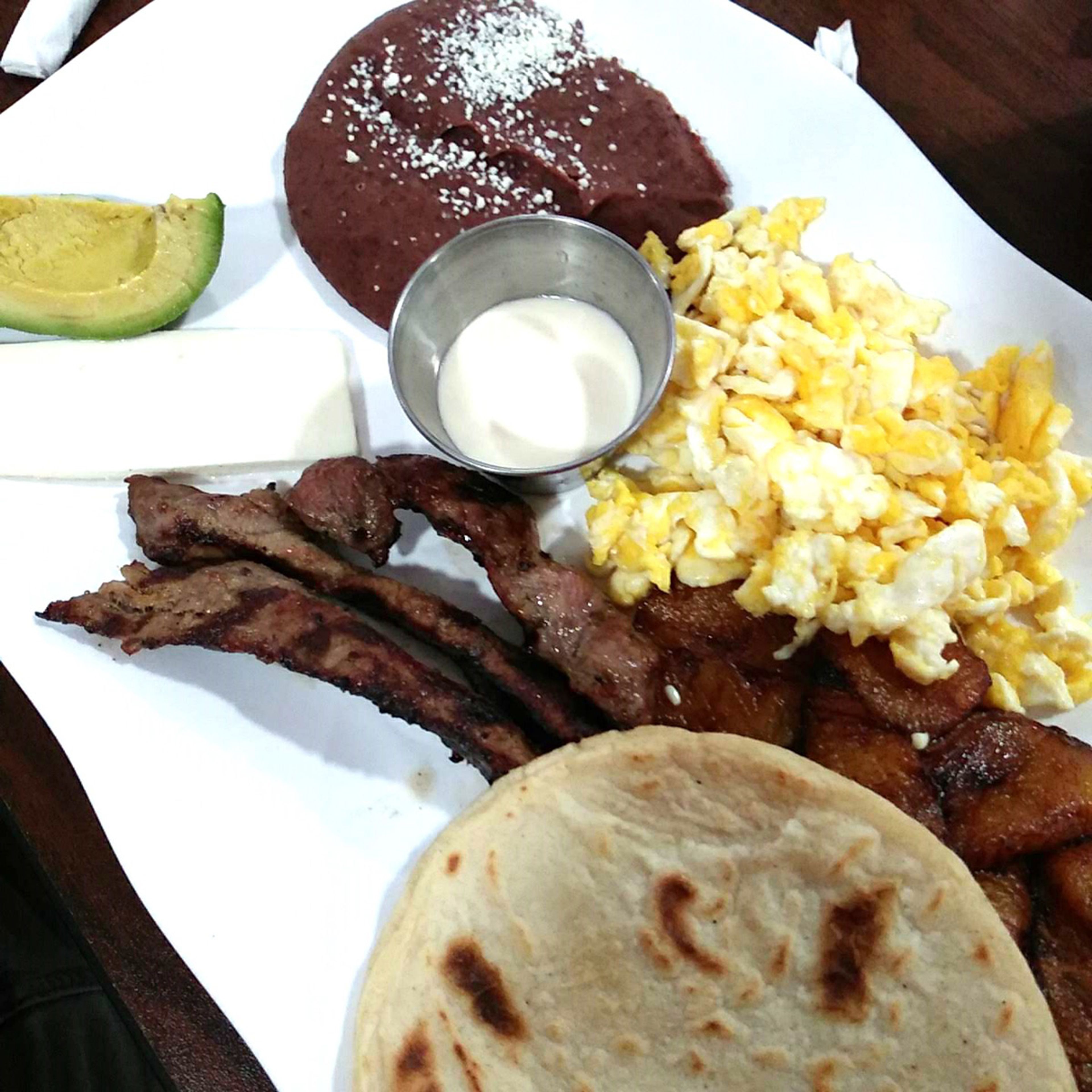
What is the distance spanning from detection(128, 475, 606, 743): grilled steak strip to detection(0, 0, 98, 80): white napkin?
4.64 feet

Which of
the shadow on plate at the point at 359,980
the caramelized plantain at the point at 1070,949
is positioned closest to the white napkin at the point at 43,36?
the shadow on plate at the point at 359,980

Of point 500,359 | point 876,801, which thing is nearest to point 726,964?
point 876,801

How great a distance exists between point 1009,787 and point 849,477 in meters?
0.78

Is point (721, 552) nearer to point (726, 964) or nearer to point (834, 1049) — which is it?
point (726, 964)

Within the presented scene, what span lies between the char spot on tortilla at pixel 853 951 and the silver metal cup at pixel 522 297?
1134 mm

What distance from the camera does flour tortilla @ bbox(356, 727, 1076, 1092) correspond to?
5.81 ft

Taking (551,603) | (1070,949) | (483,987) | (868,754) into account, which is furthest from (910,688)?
(483,987)

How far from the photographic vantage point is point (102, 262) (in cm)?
262

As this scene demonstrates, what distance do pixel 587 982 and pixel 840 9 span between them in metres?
2.77

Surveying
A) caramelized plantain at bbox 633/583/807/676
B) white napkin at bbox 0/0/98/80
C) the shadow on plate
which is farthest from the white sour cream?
white napkin at bbox 0/0/98/80

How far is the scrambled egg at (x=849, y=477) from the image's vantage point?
2.25 meters

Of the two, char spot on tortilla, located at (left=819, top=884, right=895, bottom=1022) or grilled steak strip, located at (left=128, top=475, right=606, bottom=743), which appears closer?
char spot on tortilla, located at (left=819, top=884, right=895, bottom=1022)

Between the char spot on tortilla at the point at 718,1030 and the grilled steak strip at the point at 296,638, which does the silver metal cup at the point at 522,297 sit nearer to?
the grilled steak strip at the point at 296,638

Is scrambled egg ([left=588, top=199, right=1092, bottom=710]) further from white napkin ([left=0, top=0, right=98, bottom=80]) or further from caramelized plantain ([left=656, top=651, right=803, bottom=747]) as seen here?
white napkin ([left=0, top=0, right=98, bottom=80])
